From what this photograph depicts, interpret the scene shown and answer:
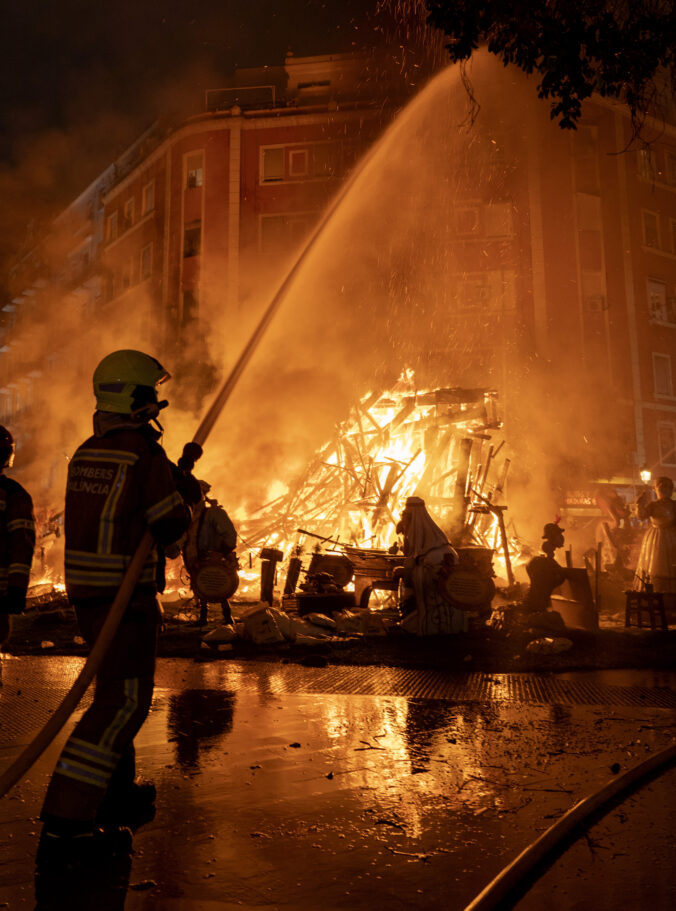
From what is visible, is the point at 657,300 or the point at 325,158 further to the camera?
the point at 657,300

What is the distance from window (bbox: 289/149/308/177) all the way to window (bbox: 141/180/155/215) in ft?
21.9

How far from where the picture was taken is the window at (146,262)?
33.5m

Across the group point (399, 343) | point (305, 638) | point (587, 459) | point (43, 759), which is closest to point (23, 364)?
point (399, 343)

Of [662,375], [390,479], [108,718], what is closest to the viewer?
[108,718]

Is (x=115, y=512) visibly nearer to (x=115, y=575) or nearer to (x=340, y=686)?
(x=115, y=575)

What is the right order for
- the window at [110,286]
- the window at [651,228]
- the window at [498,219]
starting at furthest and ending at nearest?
the window at [110,286], the window at [651,228], the window at [498,219]

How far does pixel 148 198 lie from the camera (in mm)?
34625

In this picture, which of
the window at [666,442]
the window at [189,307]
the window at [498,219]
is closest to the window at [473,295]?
the window at [498,219]

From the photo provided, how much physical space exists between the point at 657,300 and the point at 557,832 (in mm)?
32567

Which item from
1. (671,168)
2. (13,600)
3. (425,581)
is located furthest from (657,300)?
(13,600)

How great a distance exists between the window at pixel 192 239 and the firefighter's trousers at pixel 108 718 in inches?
1155

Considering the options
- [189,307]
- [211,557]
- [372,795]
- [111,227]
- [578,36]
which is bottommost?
[372,795]

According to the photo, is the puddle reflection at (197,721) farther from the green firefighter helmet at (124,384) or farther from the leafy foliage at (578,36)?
the leafy foliage at (578,36)

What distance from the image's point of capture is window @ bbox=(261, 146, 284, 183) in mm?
31141
